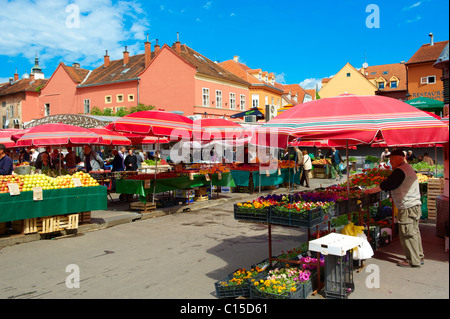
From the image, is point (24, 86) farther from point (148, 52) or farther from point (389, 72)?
point (389, 72)

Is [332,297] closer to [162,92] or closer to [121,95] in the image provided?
[162,92]

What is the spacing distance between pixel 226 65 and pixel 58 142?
46882 mm

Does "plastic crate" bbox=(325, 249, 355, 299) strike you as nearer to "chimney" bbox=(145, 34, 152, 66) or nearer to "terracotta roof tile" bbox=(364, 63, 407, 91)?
"chimney" bbox=(145, 34, 152, 66)

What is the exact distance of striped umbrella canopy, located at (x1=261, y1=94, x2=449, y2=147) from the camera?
192 inches

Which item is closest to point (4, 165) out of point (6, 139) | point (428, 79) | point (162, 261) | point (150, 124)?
point (150, 124)

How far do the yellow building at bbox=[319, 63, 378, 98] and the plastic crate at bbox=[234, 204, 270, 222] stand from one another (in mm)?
58111

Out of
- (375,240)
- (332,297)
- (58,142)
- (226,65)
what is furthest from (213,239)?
(226,65)

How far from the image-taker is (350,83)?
61219 millimetres

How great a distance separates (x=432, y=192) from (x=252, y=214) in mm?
6716

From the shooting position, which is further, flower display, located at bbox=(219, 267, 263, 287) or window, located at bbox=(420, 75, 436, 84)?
window, located at bbox=(420, 75, 436, 84)

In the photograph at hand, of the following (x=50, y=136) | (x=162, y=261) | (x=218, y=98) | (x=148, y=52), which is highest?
(x=148, y=52)

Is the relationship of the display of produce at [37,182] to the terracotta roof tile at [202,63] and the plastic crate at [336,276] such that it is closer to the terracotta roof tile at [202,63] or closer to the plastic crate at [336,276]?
the plastic crate at [336,276]

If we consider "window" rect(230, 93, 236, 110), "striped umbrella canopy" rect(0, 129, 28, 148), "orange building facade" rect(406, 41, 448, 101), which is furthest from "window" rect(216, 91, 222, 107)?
"striped umbrella canopy" rect(0, 129, 28, 148)

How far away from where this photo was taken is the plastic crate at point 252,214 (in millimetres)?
5598
